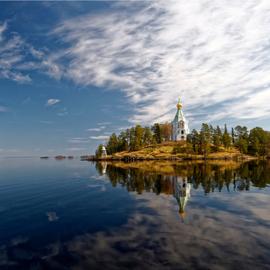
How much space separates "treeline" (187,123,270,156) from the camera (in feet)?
530

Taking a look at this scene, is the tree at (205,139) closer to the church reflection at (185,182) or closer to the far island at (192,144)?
the far island at (192,144)

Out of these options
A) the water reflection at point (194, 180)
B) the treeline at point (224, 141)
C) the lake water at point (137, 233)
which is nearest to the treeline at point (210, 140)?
the treeline at point (224, 141)

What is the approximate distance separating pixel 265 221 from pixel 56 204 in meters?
23.6

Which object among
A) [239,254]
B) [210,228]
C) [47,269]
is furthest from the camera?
[210,228]

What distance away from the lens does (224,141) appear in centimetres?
17088

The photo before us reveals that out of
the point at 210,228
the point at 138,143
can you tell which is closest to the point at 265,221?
the point at 210,228

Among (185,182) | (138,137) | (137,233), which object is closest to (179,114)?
(138,137)

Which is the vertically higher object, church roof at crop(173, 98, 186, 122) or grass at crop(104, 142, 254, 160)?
church roof at crop(173, 98, 186, 122)

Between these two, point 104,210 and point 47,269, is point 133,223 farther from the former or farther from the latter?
point 47,269

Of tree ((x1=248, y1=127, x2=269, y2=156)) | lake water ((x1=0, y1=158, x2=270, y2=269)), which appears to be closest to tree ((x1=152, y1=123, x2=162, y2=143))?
tree ((x1=248, y1=127, x2=269, y2=156))

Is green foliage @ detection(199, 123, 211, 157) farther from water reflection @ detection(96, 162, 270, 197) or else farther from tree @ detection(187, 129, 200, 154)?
water reflection @ detection(96, 162, 270, 197)

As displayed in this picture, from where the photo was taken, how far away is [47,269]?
12484mm

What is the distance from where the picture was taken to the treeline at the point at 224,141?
161587 millimetres

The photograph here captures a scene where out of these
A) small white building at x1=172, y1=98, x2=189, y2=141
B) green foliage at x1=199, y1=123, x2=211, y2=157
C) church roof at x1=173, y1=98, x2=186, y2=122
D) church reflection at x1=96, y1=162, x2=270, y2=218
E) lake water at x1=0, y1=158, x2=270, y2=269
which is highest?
church roof at x1=173, y1=98, x2=186, y2=122
